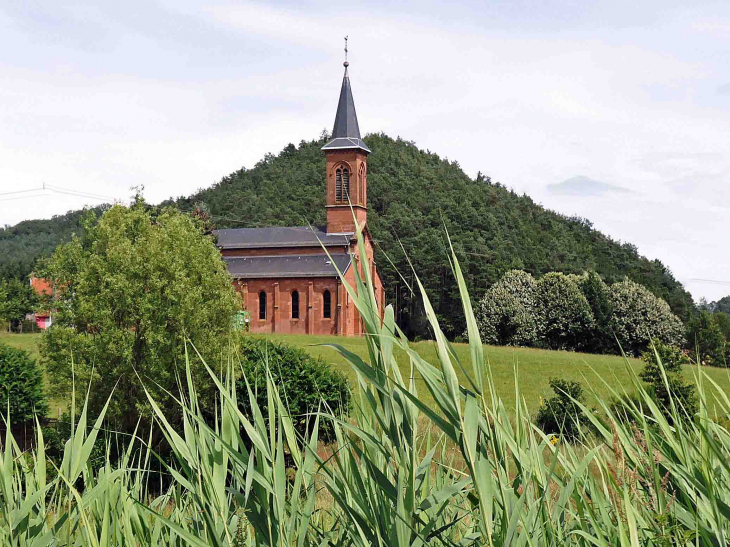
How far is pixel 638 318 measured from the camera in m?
51.8

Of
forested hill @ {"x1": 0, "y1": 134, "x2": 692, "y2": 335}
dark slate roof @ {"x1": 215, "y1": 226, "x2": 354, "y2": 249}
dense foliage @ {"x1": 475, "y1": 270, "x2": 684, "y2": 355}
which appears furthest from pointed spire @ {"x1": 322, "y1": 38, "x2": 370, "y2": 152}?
dense foliage @ {"x1": 475, "y1": 270, "x2": 684, "y2": 355}

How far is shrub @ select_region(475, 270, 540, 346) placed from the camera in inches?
A: 2141

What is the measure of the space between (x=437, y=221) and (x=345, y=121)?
12505 mm

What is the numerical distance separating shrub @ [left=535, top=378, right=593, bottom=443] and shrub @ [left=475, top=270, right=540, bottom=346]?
36888mm

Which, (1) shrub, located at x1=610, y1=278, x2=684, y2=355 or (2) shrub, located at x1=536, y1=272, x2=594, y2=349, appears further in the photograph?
(2) shrub, located at x1=536, y1=272, x2=594, y2=349

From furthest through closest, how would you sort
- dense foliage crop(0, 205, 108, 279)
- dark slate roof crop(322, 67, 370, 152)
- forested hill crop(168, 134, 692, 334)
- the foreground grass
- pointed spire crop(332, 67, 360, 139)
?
dense foliage crop(0, 205, 108, 279)
forested hill crop(168, 134, 692, 334)
pointed spire crop(332, 67, 360, 139)
dark slate roof crop(322, 67, 370, 152)
the foreground grass

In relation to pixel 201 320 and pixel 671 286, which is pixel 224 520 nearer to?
pixel 201 320

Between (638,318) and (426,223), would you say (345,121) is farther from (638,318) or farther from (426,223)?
(638,318)

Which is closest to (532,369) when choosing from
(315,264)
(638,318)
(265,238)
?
(315,264)

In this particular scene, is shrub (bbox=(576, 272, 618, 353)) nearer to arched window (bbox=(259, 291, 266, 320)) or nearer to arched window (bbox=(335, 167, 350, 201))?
arched window (bbox=(335, 167, 350, 201))

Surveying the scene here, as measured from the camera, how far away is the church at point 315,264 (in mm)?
47375

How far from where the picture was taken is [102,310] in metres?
15.3

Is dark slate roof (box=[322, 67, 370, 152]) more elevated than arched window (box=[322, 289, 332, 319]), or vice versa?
dark slate roof (box=[322, 67, 370, 152])

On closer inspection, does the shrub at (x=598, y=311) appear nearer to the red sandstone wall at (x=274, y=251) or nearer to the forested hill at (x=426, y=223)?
the forested hill at (x=426, y=223)
